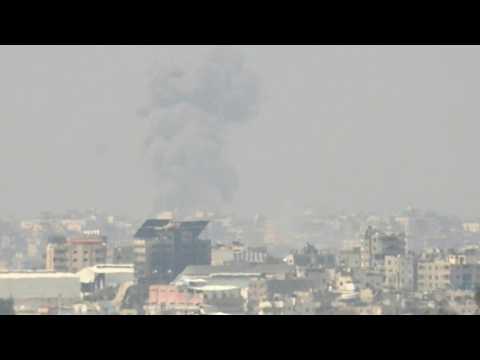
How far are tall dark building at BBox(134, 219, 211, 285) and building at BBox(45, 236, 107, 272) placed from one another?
97cm

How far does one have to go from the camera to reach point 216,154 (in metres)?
37.2

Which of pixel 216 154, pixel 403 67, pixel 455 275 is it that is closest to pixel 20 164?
pixel 216 154

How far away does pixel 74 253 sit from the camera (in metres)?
27.1

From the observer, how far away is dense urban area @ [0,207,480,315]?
2312 cm

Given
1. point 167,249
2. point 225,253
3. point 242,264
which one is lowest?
point 242,264

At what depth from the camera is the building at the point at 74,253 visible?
26.6 metres

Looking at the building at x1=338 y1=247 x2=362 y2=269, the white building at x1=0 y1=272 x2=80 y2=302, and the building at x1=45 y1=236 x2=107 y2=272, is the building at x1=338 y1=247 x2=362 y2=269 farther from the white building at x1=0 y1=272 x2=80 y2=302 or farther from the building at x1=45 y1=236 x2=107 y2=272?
the white building at x1=0 y1=272 x2=80 y2=302

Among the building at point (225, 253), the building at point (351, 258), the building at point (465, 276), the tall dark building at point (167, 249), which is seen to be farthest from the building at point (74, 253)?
the building at point (465, 276)

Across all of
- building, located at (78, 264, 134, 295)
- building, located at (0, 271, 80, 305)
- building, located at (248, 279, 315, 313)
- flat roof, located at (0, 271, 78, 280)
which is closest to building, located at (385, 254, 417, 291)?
building, located at (248, 279, 315, 313)

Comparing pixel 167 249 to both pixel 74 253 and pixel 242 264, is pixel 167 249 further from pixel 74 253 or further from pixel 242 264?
pixel 242 264

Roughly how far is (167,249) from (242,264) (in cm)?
253

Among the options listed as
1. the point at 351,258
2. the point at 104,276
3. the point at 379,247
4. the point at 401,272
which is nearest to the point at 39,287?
the point at 104,276
